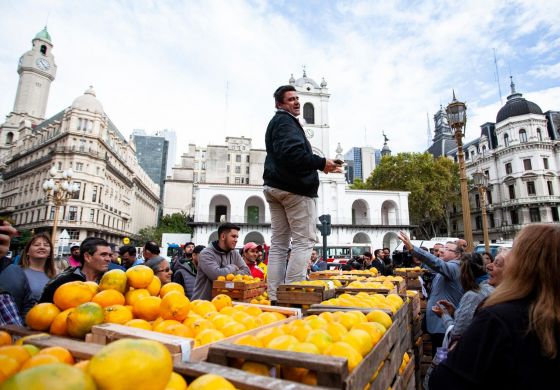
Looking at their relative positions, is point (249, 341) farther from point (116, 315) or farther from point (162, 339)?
point (116, 315)

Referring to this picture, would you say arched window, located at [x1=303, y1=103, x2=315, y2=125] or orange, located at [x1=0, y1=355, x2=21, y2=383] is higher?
arched window, located at [x1=303, y1=103, x2=315, y2=125]

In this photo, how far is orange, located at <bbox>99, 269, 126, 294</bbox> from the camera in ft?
7.84

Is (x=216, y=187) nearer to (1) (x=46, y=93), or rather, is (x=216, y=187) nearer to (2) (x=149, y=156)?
(1) (x=46, y=93)

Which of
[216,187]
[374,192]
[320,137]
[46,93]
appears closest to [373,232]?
[374,192]

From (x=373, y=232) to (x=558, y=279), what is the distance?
40851mm

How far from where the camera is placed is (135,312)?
2.27 meters

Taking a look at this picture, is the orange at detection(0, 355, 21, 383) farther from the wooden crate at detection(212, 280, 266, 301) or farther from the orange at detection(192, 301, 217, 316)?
the wooden crate at detection(212, 280, 266, 301)

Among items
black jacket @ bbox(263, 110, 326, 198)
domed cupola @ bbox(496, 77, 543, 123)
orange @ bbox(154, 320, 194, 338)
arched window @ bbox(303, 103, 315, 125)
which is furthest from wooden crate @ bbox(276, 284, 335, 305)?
domed cupola @ bbox(496, 77, 543, 123)

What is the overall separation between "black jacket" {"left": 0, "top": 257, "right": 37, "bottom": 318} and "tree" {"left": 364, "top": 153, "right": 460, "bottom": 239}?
4627 cm

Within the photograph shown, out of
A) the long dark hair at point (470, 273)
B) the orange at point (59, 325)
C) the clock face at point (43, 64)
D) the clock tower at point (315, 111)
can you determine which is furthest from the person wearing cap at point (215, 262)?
the clock face at point (43, 64)

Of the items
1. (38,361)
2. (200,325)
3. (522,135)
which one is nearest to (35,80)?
(200,325)

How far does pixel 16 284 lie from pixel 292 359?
10.9 ft

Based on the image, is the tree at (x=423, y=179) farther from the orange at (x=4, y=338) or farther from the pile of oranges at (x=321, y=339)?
the orange at (x=4, y=338)

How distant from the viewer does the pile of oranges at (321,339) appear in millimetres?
1457
